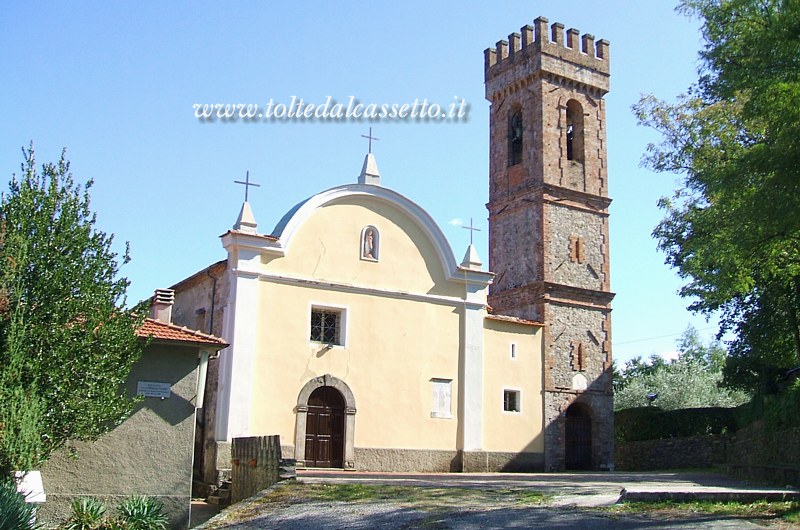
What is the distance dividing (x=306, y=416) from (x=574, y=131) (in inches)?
612

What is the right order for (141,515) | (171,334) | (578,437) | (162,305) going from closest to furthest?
(141,515)
(171,334)
(162,305)
(578,437)

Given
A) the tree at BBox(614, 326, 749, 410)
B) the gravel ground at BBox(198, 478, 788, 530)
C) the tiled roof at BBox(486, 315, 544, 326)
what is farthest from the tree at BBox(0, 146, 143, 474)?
the tree at BBox(614, 326, 749, 410)

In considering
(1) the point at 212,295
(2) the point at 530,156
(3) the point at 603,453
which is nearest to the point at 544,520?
(1) the point at 212,295

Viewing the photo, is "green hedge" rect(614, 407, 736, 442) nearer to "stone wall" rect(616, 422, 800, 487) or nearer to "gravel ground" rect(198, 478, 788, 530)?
"stone wall" rect(616, 422, 800, 487)

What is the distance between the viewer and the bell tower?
28344mm

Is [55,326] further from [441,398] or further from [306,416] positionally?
[441,398]

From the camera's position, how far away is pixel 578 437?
1120 inches

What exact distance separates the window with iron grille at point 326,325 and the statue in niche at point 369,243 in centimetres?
189

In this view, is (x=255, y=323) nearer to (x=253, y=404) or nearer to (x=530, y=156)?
(x=253, y=404)

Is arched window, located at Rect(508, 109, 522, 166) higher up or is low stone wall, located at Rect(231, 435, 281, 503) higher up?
arched window, located at Rect(508, 109, 522, 166)

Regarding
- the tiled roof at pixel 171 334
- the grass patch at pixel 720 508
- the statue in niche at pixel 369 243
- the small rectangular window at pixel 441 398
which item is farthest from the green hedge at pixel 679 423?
the grass patch at pixel 720 508

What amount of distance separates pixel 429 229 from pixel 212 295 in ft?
21.6

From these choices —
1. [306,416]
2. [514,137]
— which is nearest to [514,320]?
[306,416]

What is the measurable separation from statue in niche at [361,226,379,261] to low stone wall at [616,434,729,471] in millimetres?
13905
